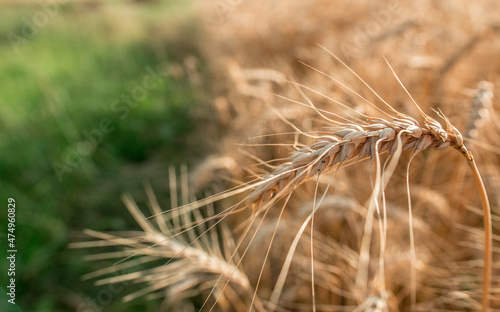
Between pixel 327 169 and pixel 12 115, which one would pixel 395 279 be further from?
pixel 12 115

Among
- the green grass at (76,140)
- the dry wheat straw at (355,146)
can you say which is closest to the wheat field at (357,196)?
the dry wheat straw at (355,146)

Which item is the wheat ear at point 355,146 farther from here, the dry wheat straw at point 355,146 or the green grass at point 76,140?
the green grass at point 76,140

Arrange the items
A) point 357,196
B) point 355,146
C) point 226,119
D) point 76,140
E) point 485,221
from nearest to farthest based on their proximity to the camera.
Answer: point 355,146, point 485,221, point 357,196, point 226,119, point 76,140

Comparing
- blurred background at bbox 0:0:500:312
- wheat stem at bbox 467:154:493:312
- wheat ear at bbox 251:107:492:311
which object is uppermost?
blurred background at bbox 0:0:500:312

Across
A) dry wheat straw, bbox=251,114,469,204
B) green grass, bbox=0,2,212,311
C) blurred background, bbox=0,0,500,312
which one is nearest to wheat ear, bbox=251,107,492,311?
dry wheat straw, bbox=251,114,469,204

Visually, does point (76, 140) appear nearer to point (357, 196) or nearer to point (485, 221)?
point (357, 196)

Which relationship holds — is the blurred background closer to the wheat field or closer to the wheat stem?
the wheat field

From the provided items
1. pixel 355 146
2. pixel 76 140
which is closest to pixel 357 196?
pixel 355 146
